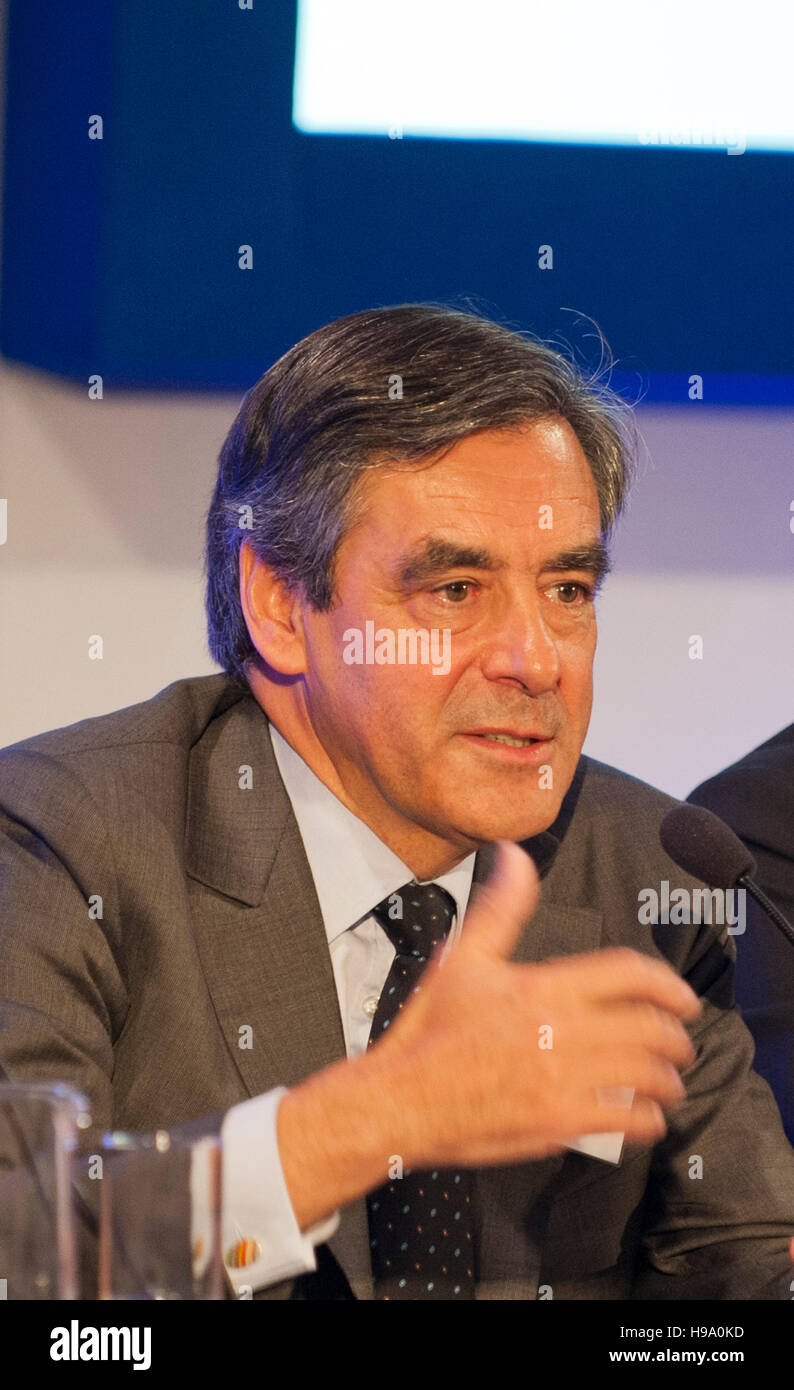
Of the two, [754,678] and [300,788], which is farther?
[754,678]

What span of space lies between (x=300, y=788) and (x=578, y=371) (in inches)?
21.6

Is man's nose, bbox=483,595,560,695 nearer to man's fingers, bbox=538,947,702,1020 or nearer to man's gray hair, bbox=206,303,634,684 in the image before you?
man's gray hair, bbox=206,303,634,684

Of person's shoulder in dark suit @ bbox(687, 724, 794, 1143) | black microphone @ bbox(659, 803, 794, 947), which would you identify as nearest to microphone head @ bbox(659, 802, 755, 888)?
black microphone @ bbox(659, 803, 794, 947)

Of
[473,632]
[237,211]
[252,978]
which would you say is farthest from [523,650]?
[237,211]

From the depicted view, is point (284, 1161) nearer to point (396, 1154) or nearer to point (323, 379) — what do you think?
point (396, 1154)

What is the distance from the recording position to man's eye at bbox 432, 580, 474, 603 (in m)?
1.61

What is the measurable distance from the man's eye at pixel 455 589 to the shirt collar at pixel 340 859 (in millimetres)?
245

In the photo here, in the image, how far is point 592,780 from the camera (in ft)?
6.20

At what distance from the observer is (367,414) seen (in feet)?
5.38

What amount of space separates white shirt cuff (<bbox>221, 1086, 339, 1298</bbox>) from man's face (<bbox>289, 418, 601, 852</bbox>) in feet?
1.61

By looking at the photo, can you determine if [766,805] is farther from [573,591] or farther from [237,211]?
[237,211]

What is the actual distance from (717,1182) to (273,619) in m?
0.74
